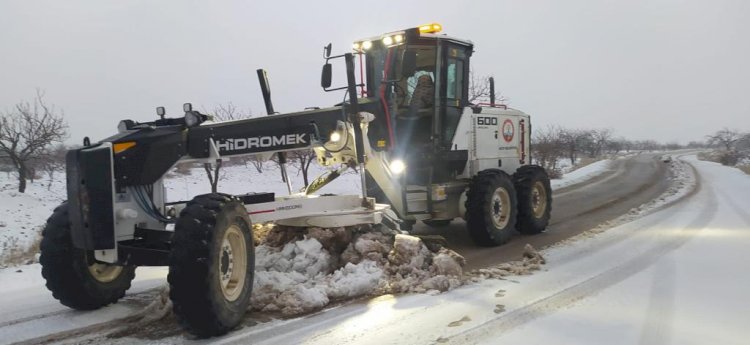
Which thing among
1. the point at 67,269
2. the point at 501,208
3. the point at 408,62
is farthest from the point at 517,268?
the point at 67,269

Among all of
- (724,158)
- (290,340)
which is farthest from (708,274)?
(724,158)

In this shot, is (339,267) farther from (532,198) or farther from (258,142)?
(532,198)

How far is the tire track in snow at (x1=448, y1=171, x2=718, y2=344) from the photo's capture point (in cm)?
428

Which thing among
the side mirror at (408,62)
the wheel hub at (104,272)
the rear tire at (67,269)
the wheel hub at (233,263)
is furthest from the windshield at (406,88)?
the rear tire at (67,269)

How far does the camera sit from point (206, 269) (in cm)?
401

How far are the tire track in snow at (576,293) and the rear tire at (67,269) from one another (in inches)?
134

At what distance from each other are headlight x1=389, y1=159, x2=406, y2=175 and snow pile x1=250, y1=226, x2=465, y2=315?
4.50ft

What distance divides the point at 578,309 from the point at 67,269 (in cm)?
466

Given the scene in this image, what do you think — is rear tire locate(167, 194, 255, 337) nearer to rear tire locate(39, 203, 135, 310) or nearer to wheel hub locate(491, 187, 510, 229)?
rear tire locate(39, 203, 135, 310)

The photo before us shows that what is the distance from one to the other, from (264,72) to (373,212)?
2275mm

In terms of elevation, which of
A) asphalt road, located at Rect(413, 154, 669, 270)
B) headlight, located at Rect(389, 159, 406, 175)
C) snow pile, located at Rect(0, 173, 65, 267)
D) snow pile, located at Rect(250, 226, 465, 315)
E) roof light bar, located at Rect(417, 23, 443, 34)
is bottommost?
snow pile, located at Rect(0, 173, 65, 267)

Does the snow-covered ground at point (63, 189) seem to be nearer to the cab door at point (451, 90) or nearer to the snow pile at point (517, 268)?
the cab door at point (451, 90)

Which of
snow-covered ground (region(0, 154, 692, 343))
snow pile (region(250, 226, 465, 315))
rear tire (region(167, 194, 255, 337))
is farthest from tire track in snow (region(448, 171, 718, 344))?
rear tire (region(167, 194, 255, 337))

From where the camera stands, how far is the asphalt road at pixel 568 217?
25.8 feet
